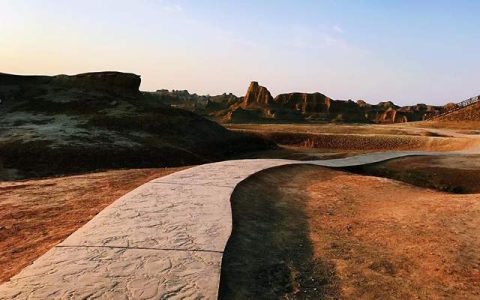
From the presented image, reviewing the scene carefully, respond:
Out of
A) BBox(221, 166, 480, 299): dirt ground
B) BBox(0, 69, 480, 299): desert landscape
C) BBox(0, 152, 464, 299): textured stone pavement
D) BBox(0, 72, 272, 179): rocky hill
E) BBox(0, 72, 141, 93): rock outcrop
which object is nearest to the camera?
BBox(0, 152, 464, 299): textured stone pavement

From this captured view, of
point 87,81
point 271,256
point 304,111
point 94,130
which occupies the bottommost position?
point 271,256

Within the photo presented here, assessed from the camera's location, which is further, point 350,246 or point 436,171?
point 436,171

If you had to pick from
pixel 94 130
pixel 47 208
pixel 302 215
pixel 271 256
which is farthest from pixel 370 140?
pixel 271 256

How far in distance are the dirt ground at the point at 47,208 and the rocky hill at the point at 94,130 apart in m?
8.05

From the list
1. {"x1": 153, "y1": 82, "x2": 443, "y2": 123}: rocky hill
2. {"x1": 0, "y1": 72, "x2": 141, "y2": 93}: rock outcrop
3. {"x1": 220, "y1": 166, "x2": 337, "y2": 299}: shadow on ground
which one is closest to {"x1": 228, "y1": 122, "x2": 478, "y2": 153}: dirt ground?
{"x1": 0, "y1": 72, "x2": 141, "y2": 93}: rock outcrop

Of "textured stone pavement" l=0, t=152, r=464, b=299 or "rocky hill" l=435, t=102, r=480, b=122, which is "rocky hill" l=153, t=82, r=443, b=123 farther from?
"textured stone pavement" l=0, t=152, r=464, b=299

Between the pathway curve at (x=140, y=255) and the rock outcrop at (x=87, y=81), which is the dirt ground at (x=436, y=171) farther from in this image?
the rock outcrop at (x=87, y=81)

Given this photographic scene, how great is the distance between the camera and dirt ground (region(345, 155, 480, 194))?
17312 millimetres

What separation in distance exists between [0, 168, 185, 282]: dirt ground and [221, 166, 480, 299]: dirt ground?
10.5ft

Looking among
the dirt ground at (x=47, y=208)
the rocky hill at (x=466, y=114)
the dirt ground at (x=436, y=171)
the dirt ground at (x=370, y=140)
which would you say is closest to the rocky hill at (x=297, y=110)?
the rocky hill at (x=466, y=114)

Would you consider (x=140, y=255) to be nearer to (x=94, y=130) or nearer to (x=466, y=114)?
(x=94, y=130)

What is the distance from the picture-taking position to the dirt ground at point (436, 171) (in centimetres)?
1731

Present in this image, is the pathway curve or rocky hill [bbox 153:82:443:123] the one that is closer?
the pathway curve

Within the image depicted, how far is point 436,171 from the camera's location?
61.1ft
